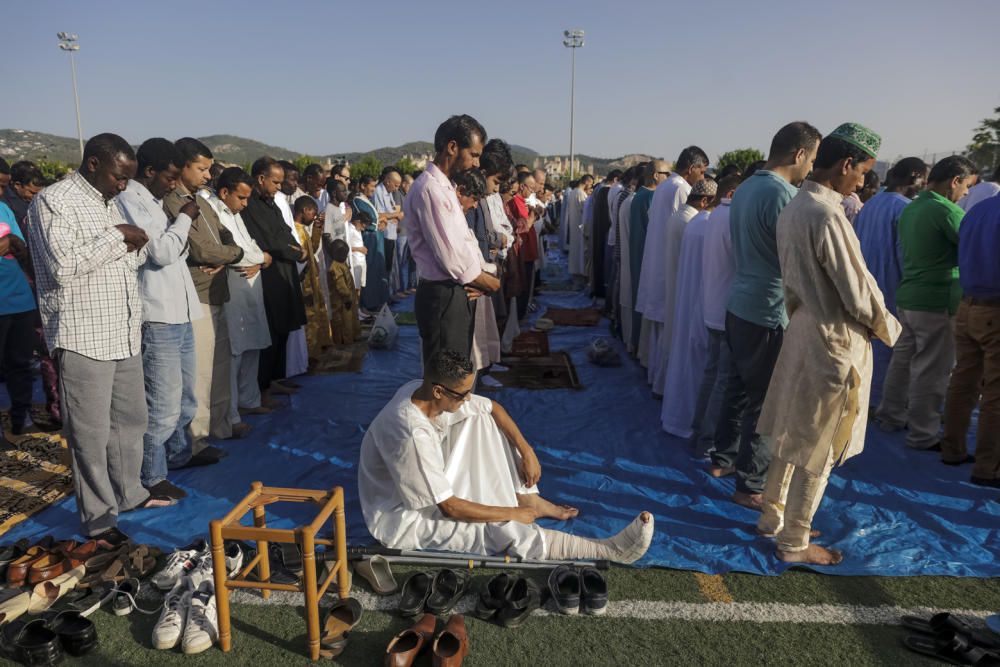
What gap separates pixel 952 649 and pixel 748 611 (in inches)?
30.1

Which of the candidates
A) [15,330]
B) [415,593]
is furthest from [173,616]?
[15,330]

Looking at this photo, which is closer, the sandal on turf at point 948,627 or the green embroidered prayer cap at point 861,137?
the sandal on turf at point 948,627

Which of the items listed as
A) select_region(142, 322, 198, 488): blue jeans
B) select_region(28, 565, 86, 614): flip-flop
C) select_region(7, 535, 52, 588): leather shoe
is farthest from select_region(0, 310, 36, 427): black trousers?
select_region(28, 565, 86, 614): flip-flop

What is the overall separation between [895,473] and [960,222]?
69.9 inches

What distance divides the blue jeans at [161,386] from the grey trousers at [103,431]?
20 centimetres

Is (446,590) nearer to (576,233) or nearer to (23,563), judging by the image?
(23,563)

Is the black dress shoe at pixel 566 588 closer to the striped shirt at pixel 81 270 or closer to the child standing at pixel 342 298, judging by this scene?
the striped shirt at pixel 81 270

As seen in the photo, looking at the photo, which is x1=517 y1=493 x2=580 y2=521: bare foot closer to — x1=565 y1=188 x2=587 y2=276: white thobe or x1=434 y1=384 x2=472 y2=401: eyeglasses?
x1=434 y1=384 x2=472 y2=401: eyeglasses

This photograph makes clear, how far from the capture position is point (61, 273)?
3.06 metres

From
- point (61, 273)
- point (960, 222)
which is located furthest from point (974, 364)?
point (61, 273)

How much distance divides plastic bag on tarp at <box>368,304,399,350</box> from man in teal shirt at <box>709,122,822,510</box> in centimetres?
435

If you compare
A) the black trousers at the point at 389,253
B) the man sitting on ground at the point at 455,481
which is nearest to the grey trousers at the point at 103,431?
the man sitting on ground at the point at 455,481

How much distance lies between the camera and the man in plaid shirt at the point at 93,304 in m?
3.11

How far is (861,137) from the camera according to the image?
3.02 meters
